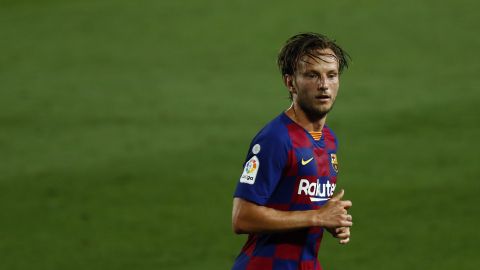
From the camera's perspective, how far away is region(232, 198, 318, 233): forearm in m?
4.52

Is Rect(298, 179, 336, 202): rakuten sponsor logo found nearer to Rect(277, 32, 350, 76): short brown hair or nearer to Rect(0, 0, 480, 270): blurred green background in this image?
Rect(277, 32, 350, 76): short brown hair

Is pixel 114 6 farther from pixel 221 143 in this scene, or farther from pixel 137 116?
pixel 221 143

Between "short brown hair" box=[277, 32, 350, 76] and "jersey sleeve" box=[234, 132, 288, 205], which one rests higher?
"short brown hair" box=[277, 32, 350, 76]

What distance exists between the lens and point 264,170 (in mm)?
4516

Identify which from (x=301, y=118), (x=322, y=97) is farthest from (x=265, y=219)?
(x=322, y=97)

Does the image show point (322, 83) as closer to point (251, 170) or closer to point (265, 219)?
point (251, 170)

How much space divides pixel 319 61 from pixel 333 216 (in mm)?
798

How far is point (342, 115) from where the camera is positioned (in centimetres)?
1305

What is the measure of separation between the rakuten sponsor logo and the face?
0.35 meters

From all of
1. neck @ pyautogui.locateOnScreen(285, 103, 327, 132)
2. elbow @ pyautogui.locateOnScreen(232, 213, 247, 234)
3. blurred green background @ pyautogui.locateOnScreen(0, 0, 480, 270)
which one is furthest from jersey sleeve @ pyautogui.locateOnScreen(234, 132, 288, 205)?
blurred green background @ pyautogui.locateOnScreen(0, 0, 480, 270)

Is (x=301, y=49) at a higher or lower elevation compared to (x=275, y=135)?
higher

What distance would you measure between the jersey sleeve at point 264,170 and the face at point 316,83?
31 cm

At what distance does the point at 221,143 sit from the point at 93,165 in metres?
1.73

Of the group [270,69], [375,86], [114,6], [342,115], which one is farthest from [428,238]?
[114,6]
